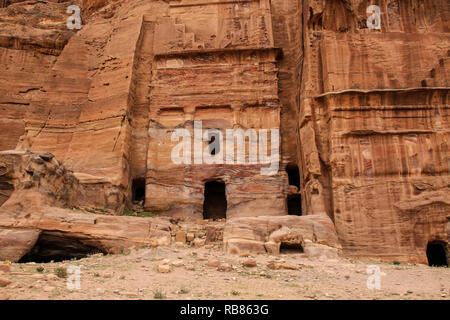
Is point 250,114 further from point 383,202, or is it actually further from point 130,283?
point 130,283

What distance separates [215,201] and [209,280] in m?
9.37

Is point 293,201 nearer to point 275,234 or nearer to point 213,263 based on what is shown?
point 275,234

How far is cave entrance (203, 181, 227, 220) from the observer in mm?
15656

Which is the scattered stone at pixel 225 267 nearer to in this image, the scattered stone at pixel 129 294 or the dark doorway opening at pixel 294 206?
the scattered stone at pixel 129 294

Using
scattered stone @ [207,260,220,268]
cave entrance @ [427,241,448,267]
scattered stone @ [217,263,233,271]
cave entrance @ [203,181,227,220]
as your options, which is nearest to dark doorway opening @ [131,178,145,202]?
cave entrance @ [203,181,227,220]

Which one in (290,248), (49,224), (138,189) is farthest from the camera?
(138,189)

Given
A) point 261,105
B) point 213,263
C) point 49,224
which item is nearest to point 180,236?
point 213,263

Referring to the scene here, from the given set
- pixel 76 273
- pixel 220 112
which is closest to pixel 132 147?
pixel 220 112

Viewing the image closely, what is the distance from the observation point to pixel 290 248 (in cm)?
1030

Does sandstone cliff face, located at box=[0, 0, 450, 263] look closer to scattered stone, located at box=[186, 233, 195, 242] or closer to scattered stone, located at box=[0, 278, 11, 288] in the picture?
scattered stone, located at box=[186, 233, 195, 242]

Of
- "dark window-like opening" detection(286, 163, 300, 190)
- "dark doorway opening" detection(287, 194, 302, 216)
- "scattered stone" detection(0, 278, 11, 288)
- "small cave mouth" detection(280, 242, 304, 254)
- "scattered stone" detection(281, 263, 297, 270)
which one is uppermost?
"dark window-like opening" detection(286, 163, 300, 190)

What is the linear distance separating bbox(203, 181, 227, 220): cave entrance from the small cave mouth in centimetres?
553

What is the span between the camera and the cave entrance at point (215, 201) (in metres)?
15.7

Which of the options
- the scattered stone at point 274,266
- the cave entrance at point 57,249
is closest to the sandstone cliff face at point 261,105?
the scattered stone at point 274,266
